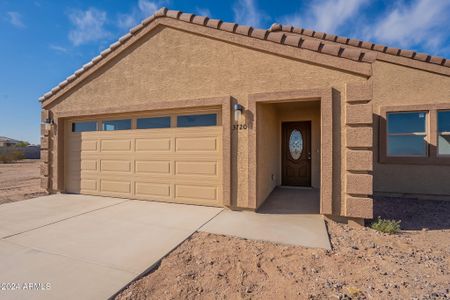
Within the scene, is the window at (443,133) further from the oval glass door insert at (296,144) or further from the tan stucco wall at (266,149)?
the tan stucco wall at (266,149)

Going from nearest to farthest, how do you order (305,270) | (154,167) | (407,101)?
(305,270), (154,167), (407,101)

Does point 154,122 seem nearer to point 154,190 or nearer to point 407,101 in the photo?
point 154,190

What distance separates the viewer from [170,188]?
21.8ft

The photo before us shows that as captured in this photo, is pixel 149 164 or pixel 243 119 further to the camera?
pixel 149 164

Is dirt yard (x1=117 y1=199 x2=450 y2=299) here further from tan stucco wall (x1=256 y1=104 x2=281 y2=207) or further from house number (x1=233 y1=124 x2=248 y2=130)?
house number (x1=233 y1=124 x2=248 y2=130)

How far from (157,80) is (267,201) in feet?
16.0

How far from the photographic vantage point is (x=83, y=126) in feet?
26.5

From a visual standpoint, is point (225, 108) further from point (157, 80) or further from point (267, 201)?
point (267, 201)

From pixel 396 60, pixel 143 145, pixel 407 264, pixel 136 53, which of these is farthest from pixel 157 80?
pixel 396 60

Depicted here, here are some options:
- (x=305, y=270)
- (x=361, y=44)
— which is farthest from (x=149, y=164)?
(x=361, y=44)

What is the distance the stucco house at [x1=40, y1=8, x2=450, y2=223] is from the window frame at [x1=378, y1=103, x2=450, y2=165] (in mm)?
33

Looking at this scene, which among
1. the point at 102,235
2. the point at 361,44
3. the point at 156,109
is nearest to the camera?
the point at 102,235

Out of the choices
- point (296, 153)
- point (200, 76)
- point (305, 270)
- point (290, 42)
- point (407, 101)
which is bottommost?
point (305, 270)

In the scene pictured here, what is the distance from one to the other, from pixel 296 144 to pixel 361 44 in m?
Result: 4.10
